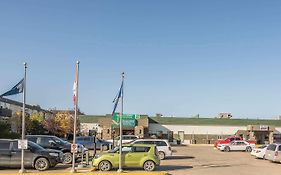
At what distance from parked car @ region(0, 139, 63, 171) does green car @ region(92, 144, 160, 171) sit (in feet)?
8.07

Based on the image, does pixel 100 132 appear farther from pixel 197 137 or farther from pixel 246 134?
pixel 246 134

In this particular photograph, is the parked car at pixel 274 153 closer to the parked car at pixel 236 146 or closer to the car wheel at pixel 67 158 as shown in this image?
the car wheel at pixel 67 158

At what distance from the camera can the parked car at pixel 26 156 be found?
22.0 m

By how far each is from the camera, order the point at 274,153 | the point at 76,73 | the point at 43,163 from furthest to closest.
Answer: the point at 274,153 < the point at 43,163 < the point at 76,73

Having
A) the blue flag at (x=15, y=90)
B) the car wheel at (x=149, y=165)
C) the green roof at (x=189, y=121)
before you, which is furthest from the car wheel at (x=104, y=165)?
the green roof at (x=189, y=121)

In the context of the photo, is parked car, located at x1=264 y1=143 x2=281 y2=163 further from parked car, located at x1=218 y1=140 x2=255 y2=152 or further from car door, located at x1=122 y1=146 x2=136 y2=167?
parked car, located at x1=218 y1=140 x2=255 y2=152

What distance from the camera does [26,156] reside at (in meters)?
22.2

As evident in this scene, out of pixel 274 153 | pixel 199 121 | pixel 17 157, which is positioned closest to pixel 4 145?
pixel 17 157

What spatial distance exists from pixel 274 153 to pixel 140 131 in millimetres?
46201

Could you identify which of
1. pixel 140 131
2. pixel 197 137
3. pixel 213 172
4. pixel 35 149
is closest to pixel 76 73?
pixel 35 149

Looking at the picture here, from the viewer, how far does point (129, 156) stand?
74.6 feet

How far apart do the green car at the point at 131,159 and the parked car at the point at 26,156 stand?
8.07 feet

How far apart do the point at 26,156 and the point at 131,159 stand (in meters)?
5.34

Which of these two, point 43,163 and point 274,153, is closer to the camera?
point 43,163
